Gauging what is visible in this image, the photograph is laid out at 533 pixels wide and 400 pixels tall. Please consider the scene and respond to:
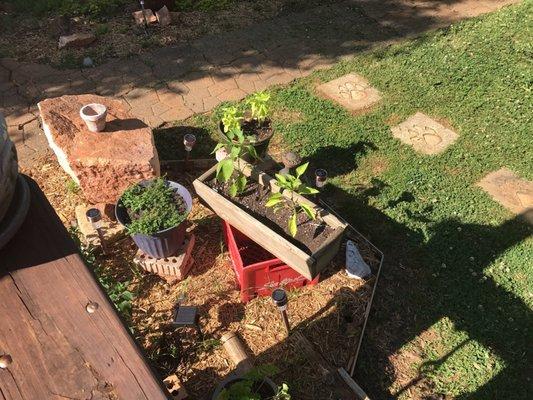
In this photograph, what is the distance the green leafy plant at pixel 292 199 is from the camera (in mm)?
3840

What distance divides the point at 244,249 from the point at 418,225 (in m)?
1.92

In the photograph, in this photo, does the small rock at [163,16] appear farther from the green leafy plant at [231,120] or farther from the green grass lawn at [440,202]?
the green leafy plant at [231,120]

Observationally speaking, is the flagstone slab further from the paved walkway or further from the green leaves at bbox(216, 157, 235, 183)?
the paved walkway

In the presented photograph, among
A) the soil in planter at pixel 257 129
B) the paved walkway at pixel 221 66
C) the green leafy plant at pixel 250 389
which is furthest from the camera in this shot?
the paved walkway at pixel 221 66

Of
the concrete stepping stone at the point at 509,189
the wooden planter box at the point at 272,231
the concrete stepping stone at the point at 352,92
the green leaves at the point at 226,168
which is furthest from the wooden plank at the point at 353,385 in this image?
the concrete stepping stone at the point at 352,92

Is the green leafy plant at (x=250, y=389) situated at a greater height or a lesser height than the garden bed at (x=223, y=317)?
greater

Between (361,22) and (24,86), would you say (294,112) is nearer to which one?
(361,22)

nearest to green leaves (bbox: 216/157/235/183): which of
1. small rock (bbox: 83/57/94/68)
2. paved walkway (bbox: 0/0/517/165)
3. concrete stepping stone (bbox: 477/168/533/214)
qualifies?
paved walkway (bbox: 0/0/517/165)

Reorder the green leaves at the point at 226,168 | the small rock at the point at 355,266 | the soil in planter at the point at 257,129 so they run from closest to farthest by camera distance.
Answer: the green leaves at the point at 226,168 → the small rock at the point at 355,266 → the soil in planter at the point at 257,129

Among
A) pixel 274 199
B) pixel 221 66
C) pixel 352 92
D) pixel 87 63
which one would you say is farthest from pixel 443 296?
pixel 87 63

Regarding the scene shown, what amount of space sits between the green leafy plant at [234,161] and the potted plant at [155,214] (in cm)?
40

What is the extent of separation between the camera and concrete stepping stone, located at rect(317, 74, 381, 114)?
6398mm

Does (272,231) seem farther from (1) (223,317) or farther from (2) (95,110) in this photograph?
(2) (95,110)

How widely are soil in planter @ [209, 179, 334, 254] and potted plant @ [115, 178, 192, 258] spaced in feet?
1.28
